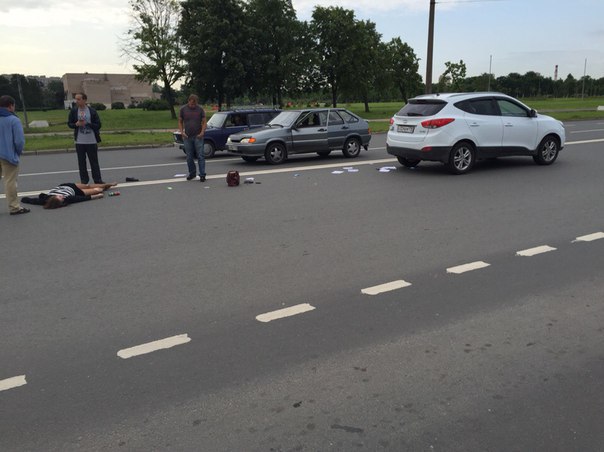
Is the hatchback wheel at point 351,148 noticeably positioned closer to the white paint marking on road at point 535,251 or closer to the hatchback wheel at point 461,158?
the hatchback wheel at point 461,158

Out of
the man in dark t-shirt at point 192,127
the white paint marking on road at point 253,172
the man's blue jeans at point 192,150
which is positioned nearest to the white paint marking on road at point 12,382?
the white paint marking on road at point 253,172

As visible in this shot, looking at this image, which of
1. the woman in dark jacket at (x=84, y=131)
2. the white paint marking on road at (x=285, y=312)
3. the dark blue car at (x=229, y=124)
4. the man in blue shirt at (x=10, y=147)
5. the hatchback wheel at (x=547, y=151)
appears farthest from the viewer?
the dark blue car at (x=229, y=124)

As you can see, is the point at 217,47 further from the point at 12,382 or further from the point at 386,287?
the point at 12,382

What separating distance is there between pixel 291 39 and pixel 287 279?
153 feet

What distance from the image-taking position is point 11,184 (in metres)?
8.44

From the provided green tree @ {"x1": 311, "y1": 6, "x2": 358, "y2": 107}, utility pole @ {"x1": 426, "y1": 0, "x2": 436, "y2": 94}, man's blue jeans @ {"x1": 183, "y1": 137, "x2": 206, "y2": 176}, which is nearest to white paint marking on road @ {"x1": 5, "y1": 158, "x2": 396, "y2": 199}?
man's blue jeans @ {"x1": 183, "y1": 137, "x2": 206, "y2": 176}

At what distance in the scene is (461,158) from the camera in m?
11.6

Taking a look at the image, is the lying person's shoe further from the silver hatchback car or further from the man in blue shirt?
the silver hatchback car

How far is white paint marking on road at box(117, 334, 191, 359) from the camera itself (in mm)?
3691

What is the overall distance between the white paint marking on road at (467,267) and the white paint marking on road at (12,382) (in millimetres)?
3962

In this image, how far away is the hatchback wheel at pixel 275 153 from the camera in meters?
14.1

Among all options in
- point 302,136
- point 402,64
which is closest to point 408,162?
point 302,136

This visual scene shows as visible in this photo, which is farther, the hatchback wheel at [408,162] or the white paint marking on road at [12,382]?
the hatchback wheel at [408,162]

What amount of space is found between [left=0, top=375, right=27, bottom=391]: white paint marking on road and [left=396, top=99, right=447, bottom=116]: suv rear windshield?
9.96 meters
